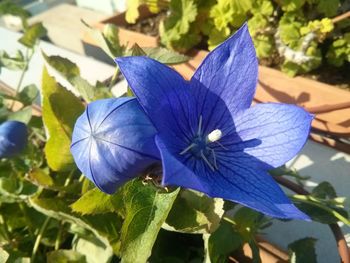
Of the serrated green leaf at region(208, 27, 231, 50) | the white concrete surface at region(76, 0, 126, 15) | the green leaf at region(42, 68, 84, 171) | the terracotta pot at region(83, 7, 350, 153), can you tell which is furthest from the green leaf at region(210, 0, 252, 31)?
the white concrete surface at region(76, 0, 126, 15)

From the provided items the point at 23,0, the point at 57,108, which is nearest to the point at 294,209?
the point at 57,108

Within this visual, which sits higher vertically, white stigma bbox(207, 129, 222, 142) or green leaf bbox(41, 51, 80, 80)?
white stigma bbox(207, 129, 222, 142)

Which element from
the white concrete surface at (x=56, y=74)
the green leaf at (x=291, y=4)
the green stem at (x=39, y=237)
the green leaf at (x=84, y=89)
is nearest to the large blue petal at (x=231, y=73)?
the green leaf at (x=84, y=89)

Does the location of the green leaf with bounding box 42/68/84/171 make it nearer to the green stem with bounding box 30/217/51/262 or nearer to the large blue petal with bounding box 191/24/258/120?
the green stem with bounding box 30/217/51/262

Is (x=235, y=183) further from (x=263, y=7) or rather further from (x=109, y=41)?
(x=263, y=7)

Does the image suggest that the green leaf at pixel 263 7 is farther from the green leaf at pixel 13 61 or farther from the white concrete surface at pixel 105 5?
the white concrete surface at pixel 105 5

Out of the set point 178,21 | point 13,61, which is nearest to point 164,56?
point 13,61

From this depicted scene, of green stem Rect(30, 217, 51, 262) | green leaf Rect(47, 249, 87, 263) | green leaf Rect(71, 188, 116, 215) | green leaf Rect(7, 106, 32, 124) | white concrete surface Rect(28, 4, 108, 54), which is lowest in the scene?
white concrete surface Rect(28, 4, 108, 54)

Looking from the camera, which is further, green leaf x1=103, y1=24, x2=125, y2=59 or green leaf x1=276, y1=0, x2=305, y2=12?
green leaf x1=276, y1=0, x2=305, y2=12
